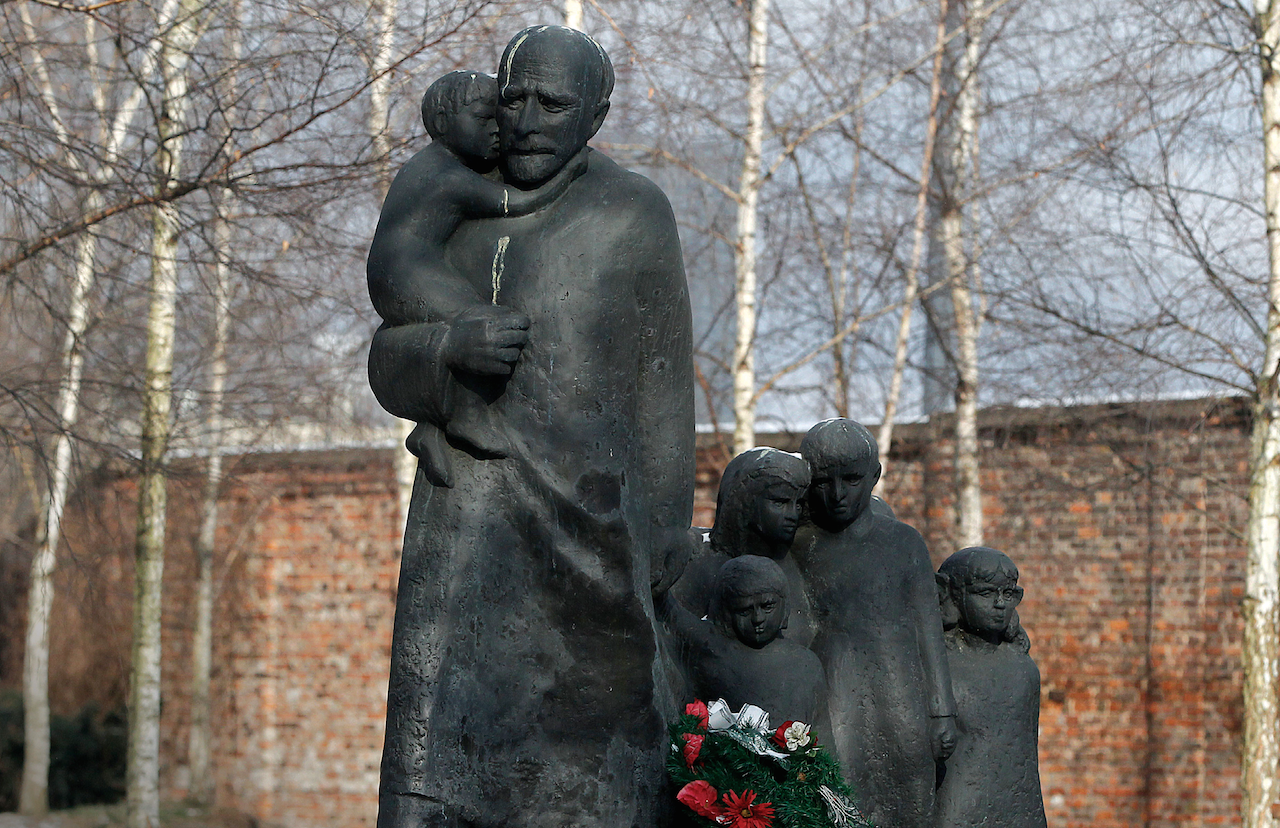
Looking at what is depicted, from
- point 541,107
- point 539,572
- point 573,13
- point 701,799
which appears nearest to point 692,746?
point 701,799

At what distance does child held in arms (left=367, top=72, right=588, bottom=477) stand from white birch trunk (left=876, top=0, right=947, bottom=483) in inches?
315

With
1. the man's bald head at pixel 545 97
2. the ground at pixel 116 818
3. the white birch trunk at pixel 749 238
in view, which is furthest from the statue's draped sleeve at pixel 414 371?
the ground at pixel 116 818

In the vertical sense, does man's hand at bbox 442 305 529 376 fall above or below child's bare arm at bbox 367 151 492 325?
below

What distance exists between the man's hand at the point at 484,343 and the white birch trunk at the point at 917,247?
26.9ft

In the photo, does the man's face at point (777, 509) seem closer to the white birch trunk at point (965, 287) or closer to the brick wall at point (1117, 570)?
the brick wall at point (1117, 570)

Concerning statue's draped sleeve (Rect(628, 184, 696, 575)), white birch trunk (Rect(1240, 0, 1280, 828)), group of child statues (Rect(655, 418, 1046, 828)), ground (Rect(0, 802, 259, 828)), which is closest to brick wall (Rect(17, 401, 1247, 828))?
white birch trunk (Rect(1240, 0, 1280, 828))

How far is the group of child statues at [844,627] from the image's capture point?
3666 millimetres

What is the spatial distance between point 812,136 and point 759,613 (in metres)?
8.89

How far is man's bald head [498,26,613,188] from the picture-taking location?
9.78 feet

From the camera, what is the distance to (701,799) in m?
3.08

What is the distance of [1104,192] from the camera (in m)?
10.1

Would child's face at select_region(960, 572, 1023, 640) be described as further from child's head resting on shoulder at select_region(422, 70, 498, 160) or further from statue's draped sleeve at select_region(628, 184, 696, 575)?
child's head resting on shoulder at select_region(422, 70, 498, 160)

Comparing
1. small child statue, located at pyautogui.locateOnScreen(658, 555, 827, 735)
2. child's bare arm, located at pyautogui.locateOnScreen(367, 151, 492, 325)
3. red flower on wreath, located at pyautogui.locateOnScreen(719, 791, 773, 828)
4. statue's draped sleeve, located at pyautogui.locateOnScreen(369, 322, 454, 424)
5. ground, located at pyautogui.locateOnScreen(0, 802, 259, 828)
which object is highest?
child's bare arm, located at pyautogui.locateOnScreen(367, 151, 492, 325)

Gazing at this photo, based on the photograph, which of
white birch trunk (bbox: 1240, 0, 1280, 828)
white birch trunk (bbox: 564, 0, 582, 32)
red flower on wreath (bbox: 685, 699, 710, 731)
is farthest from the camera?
white birch trunk (bbox: 564, 0, 582, 32)
